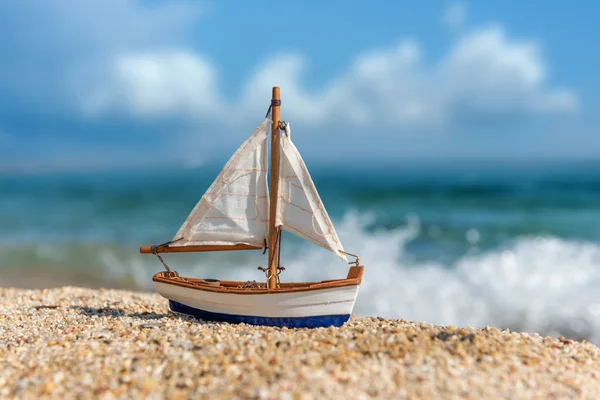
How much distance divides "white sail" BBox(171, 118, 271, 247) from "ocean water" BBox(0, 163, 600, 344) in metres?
6.62

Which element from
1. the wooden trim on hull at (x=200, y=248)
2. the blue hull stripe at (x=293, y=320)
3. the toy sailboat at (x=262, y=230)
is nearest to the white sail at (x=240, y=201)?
the toy sailboat at (x=262, y=230)

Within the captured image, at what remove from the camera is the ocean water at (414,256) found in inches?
632

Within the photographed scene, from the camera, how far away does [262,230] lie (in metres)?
10.2

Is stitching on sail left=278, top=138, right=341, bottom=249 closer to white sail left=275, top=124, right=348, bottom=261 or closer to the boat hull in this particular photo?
white sail left=275, top=124, right=348, bottom=261

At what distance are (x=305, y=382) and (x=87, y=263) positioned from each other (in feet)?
60.5

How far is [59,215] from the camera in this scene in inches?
1565

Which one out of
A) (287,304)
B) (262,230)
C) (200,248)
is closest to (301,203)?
(262,230)

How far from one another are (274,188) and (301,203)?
21.0 inches

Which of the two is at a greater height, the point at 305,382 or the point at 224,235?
the point at 224,235

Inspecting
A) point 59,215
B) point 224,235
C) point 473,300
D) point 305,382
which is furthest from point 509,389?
point 59,215

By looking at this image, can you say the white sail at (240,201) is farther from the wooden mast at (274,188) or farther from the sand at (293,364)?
the sand at (293,364)

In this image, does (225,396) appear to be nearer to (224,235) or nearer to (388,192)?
(224,235)

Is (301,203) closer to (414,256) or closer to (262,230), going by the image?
(262,230)

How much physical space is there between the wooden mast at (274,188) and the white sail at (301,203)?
9 cm
